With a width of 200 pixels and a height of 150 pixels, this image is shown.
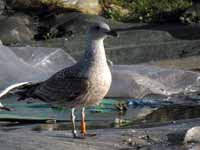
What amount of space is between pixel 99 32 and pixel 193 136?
4.45ft

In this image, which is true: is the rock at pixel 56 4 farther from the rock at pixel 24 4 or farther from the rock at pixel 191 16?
the rock at pixel 191 16

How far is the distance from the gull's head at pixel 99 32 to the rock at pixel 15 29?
7.20 m

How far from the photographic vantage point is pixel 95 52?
7.18 m

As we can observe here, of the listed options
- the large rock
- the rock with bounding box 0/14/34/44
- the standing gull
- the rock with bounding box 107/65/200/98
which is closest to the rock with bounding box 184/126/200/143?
the standing gull

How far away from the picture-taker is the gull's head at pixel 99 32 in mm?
7328

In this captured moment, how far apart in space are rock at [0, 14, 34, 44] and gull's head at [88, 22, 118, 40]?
720 cm

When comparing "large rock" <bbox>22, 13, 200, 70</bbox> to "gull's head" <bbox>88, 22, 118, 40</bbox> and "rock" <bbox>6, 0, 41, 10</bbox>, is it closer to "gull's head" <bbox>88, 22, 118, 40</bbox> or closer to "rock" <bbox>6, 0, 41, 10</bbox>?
"rock" <bbox>6, 0, 41, 10</bbox>

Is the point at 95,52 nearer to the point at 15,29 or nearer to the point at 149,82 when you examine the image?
the point at 149,82

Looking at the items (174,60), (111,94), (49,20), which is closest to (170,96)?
(111,94)

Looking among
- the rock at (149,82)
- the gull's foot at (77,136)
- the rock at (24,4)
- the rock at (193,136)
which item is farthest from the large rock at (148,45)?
the rock at (193,136)

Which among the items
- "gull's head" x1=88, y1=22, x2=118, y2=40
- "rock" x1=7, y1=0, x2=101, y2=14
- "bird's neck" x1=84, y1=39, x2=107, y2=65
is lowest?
"rock" x1=7, y1=0, x2=101, y2=14

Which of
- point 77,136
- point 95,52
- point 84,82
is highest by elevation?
point 95,52

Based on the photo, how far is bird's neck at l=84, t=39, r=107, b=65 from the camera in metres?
7.10

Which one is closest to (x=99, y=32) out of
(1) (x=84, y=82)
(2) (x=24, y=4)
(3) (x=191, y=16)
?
(1) (x=84, y=82)
